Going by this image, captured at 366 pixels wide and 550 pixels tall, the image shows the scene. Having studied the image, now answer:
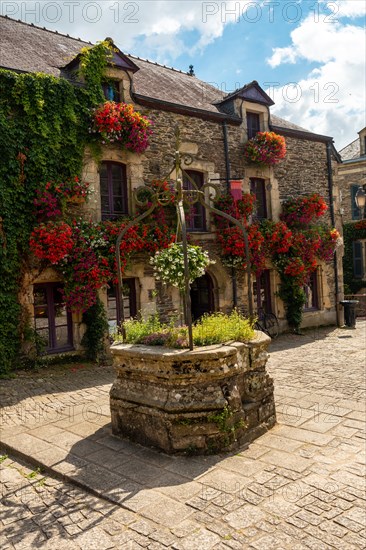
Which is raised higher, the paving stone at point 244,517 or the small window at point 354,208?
the small window at point 354,208

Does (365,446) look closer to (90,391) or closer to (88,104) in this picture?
(90,391)

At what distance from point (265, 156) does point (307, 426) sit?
9053mm

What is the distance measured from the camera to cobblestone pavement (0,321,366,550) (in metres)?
3.11

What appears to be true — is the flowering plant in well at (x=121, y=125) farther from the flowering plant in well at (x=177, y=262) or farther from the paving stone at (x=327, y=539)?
the paving stone at (x=327, y=539)

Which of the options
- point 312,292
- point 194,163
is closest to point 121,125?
point 194,163

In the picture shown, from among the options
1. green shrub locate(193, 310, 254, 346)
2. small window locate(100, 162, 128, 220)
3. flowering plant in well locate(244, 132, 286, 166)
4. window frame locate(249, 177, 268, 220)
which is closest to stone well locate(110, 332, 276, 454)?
green shrub locate(193, 310, 254, 346)

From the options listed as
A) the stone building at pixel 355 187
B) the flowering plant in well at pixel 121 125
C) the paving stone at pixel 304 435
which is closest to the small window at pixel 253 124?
the flowering plant in well at pixel 121 125

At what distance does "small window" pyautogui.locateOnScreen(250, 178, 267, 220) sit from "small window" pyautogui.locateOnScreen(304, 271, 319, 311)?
306 cm

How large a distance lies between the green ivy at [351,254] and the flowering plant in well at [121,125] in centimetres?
1605

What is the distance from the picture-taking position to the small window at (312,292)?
14.5m

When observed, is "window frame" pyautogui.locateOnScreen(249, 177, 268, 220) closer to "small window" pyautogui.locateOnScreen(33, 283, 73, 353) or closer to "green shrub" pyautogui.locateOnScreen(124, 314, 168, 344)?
"small window" pyautogui.locateOnScreen(33, 283, 73, 353)

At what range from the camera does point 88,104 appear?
9492mm

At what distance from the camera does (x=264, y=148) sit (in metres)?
12.5

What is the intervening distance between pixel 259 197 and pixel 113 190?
521 centimetres
